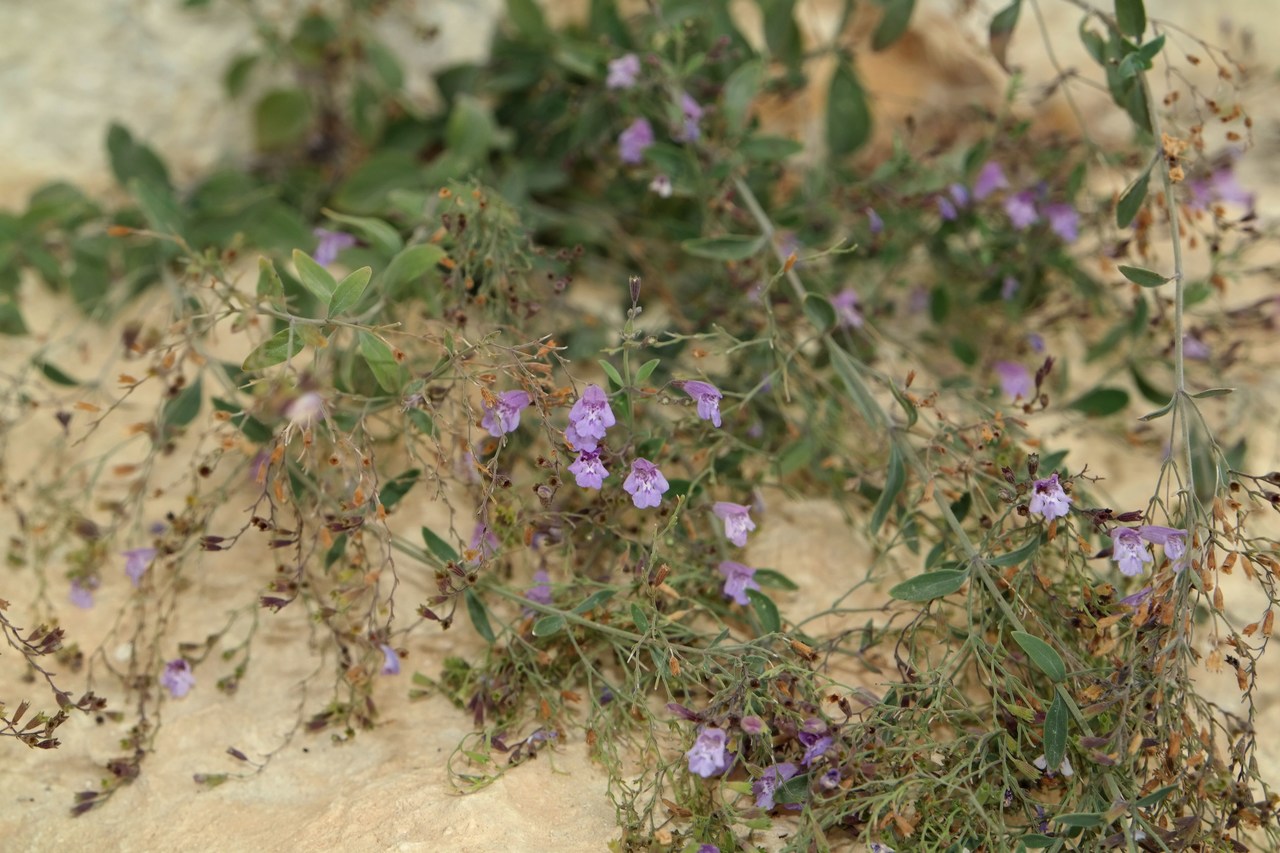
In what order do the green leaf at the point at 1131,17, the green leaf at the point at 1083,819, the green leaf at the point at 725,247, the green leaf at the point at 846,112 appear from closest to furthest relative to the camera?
the green leaf at the point at 1083,819 → the green leaf at the point at 1131,17 → the green leaf at the point at 725,247 → the green leaf at the point at 846,112

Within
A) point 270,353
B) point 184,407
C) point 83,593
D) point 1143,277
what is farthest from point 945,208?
point 83,593

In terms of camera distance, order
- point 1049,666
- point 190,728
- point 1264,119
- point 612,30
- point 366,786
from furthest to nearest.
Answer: point 1264,119 < point 612,30 < point 190,728 < point 366,786 < point 1049,666

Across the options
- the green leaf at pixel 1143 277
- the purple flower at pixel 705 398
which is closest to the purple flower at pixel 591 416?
the purple flower at pixel 705 398

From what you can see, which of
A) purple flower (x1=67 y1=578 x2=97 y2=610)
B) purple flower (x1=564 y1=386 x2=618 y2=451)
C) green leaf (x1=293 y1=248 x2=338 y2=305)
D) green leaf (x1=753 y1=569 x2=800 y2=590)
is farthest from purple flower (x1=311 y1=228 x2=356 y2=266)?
green leaf (x1=753 y1=569 x2=800 y2=590)

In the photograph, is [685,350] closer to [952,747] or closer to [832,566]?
[832,566]

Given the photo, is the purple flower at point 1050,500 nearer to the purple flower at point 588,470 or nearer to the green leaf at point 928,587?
the green leaf at point 928,587

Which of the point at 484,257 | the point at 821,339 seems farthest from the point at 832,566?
the point at 484,257

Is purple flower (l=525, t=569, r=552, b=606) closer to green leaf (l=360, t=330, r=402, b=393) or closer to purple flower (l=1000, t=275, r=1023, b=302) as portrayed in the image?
green leaf (l=360, t=330, r=402, b=393)
